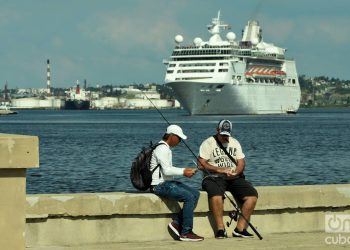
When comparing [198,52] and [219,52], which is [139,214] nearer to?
[198,52]

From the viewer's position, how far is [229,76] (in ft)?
378

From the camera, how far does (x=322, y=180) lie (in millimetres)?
29766

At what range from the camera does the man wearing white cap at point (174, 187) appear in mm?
10375

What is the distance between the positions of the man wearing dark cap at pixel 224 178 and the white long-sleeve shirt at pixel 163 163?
373 mm

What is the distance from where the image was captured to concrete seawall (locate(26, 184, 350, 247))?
10.1 m

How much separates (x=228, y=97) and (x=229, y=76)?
102 inches

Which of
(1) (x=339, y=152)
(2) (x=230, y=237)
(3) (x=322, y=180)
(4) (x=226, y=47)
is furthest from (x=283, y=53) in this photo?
(2) (x=230, y=237)

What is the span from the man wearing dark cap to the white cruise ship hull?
98959 millimetres

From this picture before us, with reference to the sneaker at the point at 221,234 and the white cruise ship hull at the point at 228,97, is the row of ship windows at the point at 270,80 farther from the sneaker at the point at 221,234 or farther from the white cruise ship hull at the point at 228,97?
the sneaker at the point at 221,234

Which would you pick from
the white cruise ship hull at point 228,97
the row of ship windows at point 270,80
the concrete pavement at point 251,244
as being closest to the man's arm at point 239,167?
the concrete pavement at point 251,244

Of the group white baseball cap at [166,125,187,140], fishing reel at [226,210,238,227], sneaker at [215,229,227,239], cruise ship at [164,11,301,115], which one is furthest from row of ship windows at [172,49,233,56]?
sneaker at [215,229,227,239]

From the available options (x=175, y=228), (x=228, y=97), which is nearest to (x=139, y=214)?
(x=175, y=228)

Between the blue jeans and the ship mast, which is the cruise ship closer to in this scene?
the ship mast

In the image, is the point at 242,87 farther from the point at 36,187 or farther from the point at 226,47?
the point at 36,187
